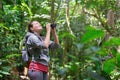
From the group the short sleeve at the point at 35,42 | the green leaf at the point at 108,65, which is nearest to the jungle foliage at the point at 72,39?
the green leaf at the point at 108,65

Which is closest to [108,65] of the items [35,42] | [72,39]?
[35,42]

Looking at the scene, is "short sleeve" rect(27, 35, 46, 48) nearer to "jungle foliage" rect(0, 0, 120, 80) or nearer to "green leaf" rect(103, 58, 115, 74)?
"jungle foliage" rect(0, 0, 120, 80)

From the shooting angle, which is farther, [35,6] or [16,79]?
[35,6]

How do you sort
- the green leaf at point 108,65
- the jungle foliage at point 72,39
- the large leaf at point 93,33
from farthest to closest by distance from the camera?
the jungle foliage at point 72,39 → the large leaf at point 93,33 → the green leaf at point 108,65

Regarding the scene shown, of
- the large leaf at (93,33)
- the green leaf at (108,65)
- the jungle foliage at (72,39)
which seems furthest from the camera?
the jungle foliage at (72,39)

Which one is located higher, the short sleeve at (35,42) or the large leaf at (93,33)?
the large leaf at (93,33)

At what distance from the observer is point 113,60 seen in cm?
402

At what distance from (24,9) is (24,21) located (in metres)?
0.30

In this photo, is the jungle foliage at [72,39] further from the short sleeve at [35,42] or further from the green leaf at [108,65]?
the short sleeve at [35,42]

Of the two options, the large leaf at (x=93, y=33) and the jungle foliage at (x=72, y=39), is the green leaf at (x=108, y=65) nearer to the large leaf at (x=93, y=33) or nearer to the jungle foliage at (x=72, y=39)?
the jungle foliage at (x=72, y=39)

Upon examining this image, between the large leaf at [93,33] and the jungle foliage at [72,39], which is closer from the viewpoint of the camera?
the large leaf at [93,33]

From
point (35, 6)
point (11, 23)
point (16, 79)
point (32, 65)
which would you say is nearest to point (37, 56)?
point (32, 65)

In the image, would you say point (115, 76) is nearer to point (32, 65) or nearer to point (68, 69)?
point (68, 69)

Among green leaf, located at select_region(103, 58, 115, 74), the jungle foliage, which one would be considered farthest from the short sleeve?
green leaf, located at select_region(103, 58, 115, 74)
